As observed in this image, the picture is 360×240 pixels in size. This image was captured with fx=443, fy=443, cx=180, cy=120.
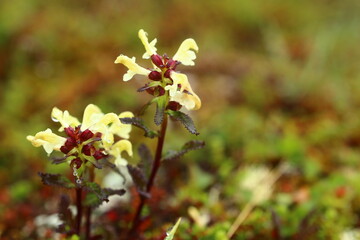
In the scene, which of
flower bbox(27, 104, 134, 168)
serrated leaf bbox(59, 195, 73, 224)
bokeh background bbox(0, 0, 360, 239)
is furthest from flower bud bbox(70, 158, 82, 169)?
bokeh background bbox(0, 0, 360, 239)

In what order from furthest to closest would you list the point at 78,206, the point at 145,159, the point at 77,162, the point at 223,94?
the point at 223,94, the point at 145,159, the point at 78,206, the point at 77,162

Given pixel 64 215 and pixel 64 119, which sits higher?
pixel 64 119

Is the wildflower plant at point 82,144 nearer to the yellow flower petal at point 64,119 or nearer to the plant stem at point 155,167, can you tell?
the yellow flower petal at point 64,119

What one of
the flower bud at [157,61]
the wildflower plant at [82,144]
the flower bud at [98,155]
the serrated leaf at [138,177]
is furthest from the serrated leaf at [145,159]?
the flower bud at [157,61]

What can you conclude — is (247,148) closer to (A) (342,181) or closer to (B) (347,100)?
(A) (342,181)

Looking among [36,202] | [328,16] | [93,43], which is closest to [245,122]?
[36,202]

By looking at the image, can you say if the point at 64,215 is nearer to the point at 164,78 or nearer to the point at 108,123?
the point at 108,123

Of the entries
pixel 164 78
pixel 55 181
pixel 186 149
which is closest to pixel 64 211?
pixel 55 181
